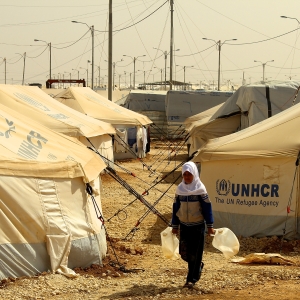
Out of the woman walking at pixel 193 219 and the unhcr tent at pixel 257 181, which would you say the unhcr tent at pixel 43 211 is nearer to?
the woman walking at pixel 193 219

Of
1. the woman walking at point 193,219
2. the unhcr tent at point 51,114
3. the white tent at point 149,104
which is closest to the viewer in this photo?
the woman walking at point 193,219

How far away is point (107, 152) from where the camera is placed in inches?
883

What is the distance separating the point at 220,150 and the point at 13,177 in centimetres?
474

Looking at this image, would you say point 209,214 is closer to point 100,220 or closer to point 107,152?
point 100,220

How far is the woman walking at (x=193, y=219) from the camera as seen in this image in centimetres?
814

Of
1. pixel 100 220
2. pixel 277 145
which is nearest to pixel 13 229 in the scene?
pixel 100 220

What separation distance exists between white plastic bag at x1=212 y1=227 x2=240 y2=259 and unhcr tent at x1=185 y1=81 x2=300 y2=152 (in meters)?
11.3

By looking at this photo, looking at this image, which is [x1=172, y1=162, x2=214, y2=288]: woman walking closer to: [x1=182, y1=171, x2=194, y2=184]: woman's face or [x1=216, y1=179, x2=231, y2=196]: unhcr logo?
[x1=182, y1=171, x2=194, y2=184]: woman's face

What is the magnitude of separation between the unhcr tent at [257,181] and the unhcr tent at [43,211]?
3.02 meters

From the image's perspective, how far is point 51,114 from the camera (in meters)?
18.6

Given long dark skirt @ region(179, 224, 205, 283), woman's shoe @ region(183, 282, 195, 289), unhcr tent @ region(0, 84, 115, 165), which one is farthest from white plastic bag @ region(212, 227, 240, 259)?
unhcr tent @ region(0, 84, 115, 165)

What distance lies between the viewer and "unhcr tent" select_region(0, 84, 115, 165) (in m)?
18.0

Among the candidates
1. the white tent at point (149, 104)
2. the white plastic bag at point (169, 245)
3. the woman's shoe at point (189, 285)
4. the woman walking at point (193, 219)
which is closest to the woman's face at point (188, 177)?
the woman walking at point (193, 219)

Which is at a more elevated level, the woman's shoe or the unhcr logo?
the unhcr logo
